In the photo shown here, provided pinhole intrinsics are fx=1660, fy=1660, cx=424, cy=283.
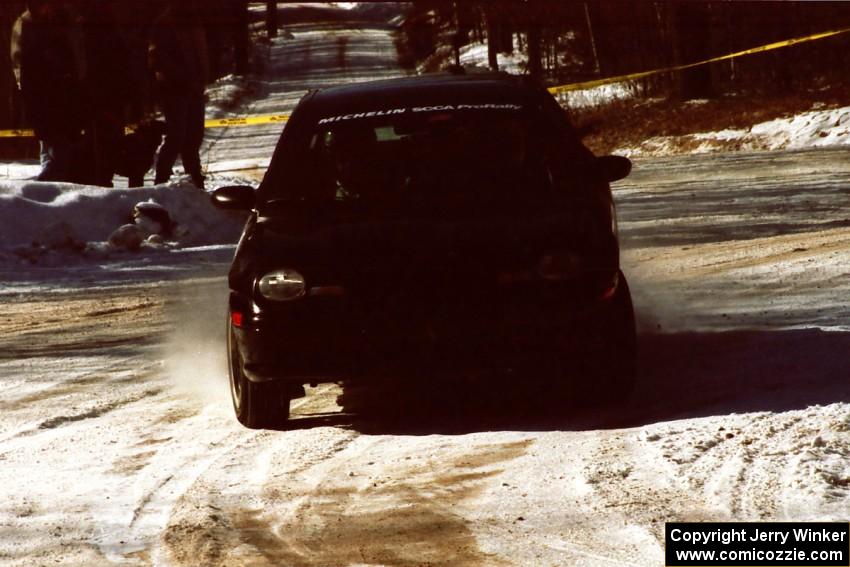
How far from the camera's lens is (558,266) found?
6.77 m

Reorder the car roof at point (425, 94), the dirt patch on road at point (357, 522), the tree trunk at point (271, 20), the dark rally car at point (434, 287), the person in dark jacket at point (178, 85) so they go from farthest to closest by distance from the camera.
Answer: the tree trunk at point (271, 20), the person in dark jacket at point (178, 85), the car roof at point (425, 94), the dark rally car at point (434, 287), the dirt patch on road at point (357, 522)

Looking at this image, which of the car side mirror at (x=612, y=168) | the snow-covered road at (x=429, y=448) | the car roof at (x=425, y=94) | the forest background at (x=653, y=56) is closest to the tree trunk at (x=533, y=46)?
the forest background at (x=653, y=56)

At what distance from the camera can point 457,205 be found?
23.4 feet

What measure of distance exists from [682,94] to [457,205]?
22.5 m

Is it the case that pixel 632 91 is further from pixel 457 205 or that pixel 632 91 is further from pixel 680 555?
pixel 680 555

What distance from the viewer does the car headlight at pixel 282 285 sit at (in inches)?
268

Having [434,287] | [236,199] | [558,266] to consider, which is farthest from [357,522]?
[236,199]

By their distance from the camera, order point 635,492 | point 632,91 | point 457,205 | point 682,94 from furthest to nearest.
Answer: point 632,91, point 682,94, point 457,205, point 635,492

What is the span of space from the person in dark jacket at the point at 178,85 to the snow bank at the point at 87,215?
118 cm

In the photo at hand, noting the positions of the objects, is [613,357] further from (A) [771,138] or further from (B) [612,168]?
(A) [771,138]

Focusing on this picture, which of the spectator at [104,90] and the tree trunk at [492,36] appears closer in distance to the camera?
the spectator at [104,90]

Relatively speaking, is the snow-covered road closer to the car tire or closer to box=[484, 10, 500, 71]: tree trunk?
the car tire

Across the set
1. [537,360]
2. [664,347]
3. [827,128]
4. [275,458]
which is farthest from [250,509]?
[827,128]

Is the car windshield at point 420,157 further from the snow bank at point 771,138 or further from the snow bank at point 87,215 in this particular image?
the snow bank at point 771,138
